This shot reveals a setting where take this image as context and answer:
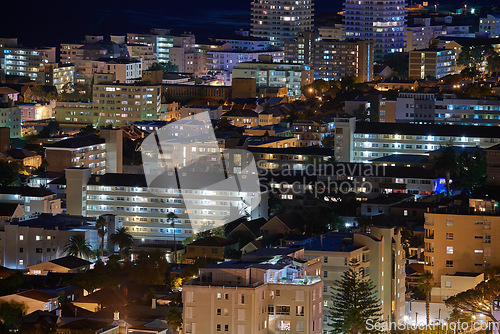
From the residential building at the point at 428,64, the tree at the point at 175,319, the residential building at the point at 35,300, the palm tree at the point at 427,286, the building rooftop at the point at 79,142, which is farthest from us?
the residential building at the point at 428,64

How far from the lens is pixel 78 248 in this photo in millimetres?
30188

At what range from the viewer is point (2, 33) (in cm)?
8769

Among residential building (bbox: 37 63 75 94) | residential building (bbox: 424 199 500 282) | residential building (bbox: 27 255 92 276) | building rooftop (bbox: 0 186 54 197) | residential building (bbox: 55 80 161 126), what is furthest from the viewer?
residential building (bbox: 37 63 75 94)

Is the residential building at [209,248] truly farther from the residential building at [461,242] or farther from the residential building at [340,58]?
the residential building at [340,58]

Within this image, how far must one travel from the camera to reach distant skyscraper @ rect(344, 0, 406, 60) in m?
68.3

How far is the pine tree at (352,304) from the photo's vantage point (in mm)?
20938

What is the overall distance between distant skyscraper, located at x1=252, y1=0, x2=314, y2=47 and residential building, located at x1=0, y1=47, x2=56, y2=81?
39.6ft

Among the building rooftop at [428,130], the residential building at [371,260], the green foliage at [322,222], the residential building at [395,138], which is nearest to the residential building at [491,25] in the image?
the building rooftop at [428,130]

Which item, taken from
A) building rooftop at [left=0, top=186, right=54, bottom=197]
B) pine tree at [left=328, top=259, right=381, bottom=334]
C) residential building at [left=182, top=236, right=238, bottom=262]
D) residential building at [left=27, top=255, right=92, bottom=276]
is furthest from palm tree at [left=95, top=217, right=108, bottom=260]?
pine tree at [left=328, top=259, right=381, bottom=334]

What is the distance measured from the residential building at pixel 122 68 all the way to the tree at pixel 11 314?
35.0m

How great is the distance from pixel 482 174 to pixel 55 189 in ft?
37.4

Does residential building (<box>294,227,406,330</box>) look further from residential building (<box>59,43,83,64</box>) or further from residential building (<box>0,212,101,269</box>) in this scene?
residential building (<box>59,43,83,64</box>)

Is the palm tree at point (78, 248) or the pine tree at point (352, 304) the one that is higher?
the pine tree at point (352, 304)

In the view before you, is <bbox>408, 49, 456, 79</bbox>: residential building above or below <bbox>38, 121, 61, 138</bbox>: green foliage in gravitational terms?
above
